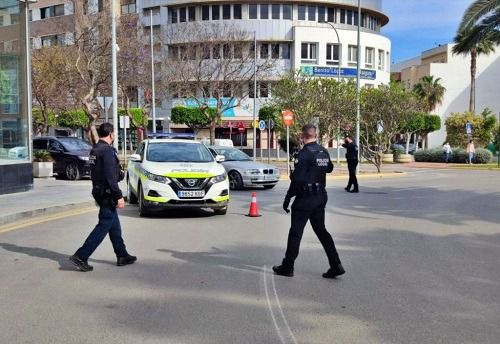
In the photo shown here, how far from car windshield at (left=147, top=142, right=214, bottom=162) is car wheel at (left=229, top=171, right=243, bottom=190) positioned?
5374mm

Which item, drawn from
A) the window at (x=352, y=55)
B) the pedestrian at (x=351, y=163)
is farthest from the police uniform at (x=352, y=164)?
the window at (x=352, y=55)

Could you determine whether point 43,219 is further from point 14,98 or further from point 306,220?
point 306,220

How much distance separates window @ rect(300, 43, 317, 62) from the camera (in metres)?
57.2

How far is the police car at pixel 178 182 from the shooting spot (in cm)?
1145

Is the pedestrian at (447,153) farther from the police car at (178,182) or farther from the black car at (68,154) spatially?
the police car at (178,182)

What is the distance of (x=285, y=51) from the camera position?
5791 centimetres

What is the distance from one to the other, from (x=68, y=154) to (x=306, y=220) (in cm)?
1699

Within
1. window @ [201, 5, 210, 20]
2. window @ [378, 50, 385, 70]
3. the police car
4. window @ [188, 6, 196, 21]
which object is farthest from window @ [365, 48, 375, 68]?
the police car

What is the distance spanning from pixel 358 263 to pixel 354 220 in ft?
14.0

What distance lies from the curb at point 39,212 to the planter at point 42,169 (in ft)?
28.8

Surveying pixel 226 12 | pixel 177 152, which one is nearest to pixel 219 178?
pixel 177 152

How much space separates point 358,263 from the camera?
771 centimetres

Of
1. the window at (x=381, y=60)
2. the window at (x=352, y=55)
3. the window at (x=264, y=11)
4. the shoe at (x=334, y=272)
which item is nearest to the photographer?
the shoe at (x=334, y=272)

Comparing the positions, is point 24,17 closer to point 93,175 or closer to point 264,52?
point 93,175
